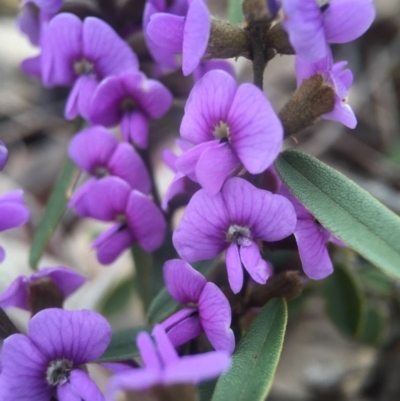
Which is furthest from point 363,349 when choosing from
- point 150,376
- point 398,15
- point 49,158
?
point 398,15

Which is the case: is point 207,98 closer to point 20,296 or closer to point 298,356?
point 20,296

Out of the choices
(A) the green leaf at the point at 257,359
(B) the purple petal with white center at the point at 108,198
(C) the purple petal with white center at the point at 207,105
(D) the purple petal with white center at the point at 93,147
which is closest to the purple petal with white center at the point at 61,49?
(D) the purple petal with white center at the point at 93,147

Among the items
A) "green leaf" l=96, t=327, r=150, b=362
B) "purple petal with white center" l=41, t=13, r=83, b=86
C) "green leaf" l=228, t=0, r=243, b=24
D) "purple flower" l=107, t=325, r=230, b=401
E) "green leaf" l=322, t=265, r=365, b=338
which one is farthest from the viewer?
"green leaf" l=322, t=265, r=365, b=338

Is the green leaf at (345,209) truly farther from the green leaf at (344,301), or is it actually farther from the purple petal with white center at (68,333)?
the green leaf at (344,301)

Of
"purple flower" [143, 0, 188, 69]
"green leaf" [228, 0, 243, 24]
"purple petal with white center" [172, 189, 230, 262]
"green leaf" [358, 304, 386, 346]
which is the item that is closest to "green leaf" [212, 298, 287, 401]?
"purple petal with white center" [172, 189, 230, 262]

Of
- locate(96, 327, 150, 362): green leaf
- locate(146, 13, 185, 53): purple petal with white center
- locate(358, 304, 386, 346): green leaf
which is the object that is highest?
locate(146, 13, 185, 53): purple petal with white center

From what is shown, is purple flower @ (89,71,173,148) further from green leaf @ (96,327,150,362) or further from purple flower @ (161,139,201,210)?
green leaf @ (96,327,150,362)

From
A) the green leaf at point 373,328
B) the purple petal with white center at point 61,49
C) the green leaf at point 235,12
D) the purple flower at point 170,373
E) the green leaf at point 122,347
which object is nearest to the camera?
the purple flower at point 170,373
